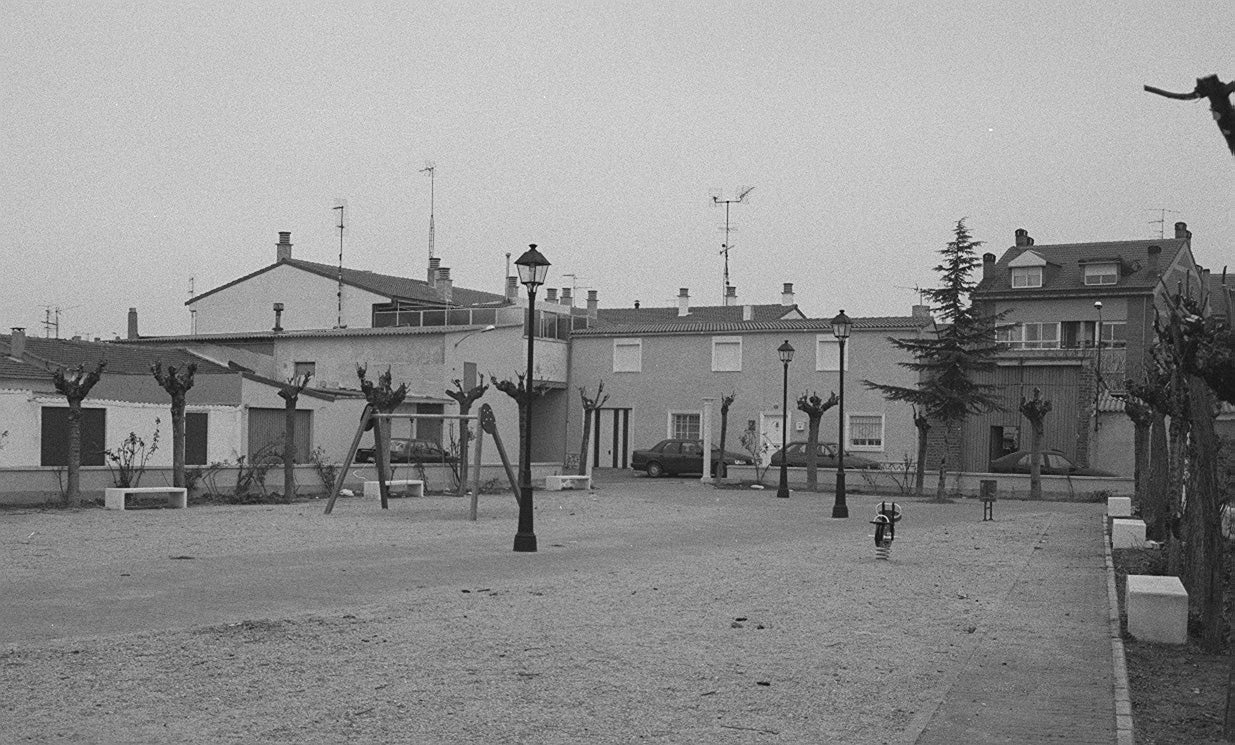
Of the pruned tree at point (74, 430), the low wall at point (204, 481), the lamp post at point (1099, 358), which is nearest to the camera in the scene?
the pruned tree at point (74, 430)

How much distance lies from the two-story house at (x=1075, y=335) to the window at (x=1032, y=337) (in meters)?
0.04

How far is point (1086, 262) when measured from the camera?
5375 cm

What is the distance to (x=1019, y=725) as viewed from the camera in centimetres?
739

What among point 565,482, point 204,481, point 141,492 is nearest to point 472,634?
point 141,492

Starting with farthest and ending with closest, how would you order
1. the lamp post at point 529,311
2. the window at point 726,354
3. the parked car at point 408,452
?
the window at point 726,354, the parked car at point 408,452, the lamp post at point 529,311

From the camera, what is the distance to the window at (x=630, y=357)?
50.4m

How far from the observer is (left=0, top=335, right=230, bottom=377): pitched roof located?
3559cm

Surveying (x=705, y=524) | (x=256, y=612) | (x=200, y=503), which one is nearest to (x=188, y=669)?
(x=256, y=612)

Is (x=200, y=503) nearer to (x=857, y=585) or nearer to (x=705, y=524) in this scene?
(x=705, y=524)

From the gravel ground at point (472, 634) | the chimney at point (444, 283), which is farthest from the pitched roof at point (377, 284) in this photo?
the gravel ground at point (472, 634)

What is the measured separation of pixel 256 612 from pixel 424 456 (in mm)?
27368

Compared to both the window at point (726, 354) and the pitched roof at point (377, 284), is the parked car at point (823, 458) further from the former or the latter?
the pitched roof at point (377, 284)

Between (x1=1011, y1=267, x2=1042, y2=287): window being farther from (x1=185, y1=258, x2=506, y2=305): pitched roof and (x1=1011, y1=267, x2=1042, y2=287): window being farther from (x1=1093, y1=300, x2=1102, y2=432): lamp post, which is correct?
(x1=185, y1=258, x2=506, y2=305): pitched roof

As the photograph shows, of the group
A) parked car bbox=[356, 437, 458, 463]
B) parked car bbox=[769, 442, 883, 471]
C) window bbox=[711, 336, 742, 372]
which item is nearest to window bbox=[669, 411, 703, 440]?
window bbox=[711, 336, 742, 372]
